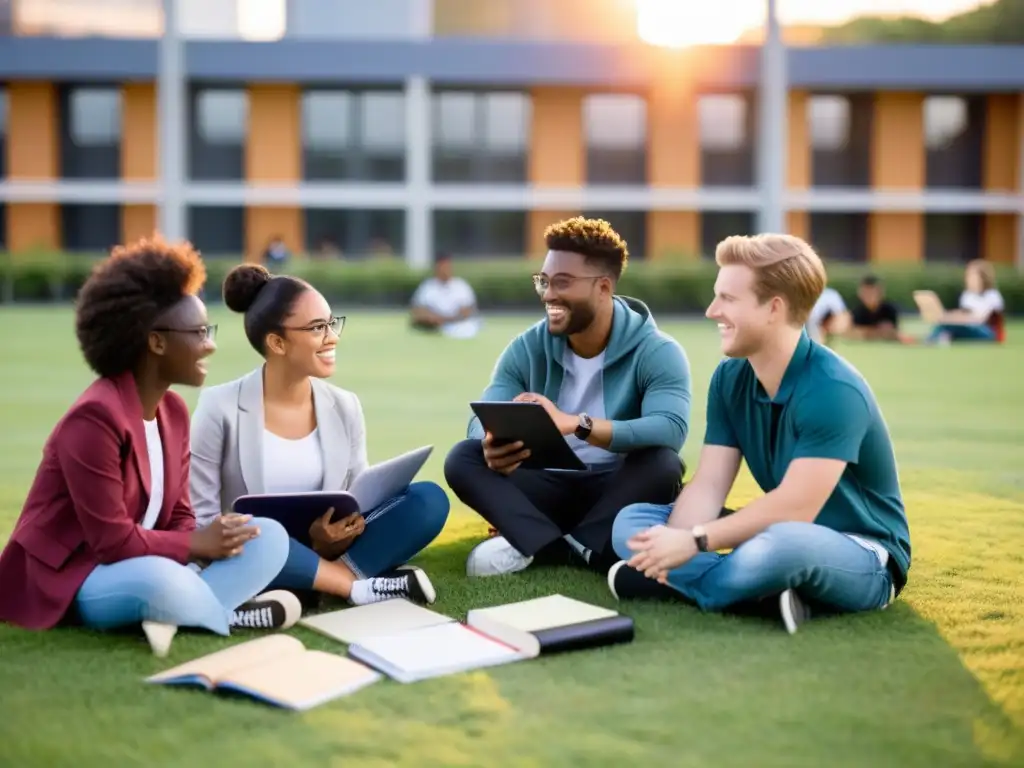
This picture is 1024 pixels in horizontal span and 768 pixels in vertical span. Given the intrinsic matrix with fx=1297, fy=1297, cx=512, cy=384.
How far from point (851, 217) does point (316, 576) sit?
3403 cm

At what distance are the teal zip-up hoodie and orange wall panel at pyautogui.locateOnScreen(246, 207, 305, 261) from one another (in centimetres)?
3138

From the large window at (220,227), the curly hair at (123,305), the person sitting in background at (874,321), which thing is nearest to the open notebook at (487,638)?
the curly hair at (123,305)

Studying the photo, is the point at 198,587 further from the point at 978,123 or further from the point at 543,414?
the point at 978,123

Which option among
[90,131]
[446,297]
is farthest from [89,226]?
[446,297]

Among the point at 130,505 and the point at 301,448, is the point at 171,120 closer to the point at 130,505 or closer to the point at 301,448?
the point at 301,448

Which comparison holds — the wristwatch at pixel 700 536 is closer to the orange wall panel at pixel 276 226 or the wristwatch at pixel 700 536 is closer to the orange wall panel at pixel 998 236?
the orange wall panel at pixel 276 226

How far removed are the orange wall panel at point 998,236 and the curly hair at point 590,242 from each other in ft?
110

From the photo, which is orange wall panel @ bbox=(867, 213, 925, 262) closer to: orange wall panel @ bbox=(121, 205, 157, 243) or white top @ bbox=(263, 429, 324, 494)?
orange wall panel @ bbox=(121, 205, 157, 243)

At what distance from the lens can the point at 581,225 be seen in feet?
17.9

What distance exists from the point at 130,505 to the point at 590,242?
85.2 inches

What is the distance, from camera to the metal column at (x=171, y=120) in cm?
3466

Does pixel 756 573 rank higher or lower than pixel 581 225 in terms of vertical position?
lower

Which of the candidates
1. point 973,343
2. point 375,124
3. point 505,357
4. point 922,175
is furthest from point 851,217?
point 505,357

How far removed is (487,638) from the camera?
427 cm
